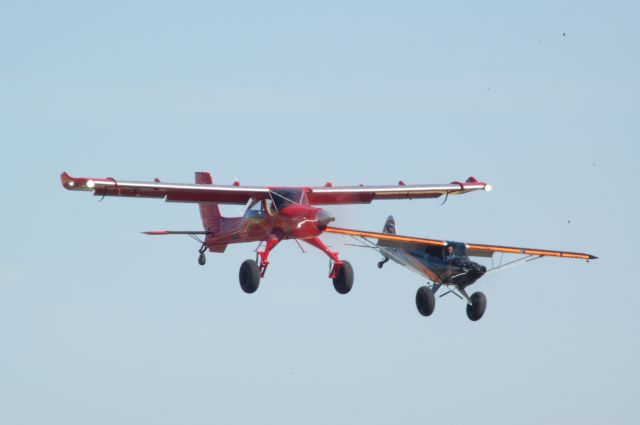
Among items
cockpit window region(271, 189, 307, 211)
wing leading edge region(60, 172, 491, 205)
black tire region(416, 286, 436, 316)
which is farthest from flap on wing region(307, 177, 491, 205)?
black tire region(416, 286, 436, 316)

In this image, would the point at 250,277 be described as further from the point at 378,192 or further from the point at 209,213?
the point at 378,192

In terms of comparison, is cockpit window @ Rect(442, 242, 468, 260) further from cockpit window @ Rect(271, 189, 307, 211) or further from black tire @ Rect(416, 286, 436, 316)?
cockpit window @ Rect(271, 189, 307, 211)

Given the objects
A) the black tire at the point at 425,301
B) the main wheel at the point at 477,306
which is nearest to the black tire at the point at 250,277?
the black tire at the point at 425,301

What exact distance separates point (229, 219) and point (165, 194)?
9.78 feet

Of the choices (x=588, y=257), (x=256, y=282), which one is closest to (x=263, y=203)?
(x=256, y=282)

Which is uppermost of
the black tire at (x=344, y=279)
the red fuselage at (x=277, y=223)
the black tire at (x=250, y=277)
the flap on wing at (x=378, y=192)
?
the flap on wing at (x=378, y=192)

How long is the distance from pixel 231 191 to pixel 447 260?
21.7ft

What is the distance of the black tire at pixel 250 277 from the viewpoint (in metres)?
51.2

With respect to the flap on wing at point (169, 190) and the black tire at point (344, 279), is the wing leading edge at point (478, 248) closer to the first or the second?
the black tire at point (344, 279)

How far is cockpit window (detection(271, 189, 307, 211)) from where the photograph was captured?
51.6 m

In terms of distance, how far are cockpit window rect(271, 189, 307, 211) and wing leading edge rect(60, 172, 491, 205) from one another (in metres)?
0.34

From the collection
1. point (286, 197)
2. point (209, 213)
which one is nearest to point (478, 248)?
point (286, 197)

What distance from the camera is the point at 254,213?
52594 millimetres

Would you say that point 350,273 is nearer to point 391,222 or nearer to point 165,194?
point 165,194
